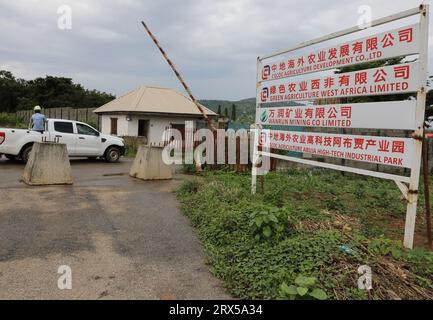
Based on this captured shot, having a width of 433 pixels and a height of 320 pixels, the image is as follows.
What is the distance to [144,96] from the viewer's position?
2728 cm

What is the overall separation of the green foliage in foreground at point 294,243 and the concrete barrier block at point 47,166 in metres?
3.48

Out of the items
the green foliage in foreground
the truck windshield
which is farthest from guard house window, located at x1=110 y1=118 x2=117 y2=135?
the green foliage in foreground

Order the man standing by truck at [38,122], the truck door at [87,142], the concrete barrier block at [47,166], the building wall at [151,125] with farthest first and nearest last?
the building wall at [151,125]
the truck door at [87,142]
the man standing by truck at [38,122]
the concrete barrier block at [47,166]

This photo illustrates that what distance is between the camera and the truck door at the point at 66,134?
13055 mm

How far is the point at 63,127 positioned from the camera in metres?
13.2

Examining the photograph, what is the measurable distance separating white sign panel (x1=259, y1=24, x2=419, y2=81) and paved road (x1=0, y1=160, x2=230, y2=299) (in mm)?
3310

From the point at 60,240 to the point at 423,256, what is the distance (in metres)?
4.49

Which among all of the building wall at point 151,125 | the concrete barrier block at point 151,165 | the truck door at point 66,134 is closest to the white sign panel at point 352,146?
the concrete barrier block at point 151,165

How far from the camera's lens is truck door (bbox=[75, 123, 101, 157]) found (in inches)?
537

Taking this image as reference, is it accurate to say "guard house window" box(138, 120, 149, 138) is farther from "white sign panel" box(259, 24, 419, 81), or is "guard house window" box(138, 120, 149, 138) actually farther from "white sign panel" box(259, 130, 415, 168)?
"white sign panel" box(259, 130, 415, 168)

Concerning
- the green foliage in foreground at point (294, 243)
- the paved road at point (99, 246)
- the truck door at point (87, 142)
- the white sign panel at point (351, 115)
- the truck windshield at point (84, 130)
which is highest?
the white sign panel at point (351, 115)

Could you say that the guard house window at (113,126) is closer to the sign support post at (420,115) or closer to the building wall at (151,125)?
the building wall at (151,125)

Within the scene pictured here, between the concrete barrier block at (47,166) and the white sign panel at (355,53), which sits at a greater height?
the white sign panel at (355,53)

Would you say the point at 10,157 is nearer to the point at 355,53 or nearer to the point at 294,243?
the point at 294,243
